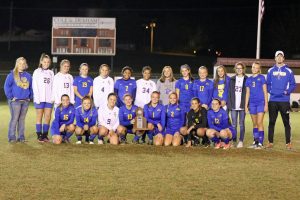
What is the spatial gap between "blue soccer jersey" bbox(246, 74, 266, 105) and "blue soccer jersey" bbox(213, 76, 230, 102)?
404mm

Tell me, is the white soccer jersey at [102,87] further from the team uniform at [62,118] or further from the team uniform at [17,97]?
the team uniform at [17,97]

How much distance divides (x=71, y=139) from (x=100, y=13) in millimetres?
55067

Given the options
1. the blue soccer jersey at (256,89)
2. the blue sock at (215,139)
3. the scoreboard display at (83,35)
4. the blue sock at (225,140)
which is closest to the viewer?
the blue sock at (225,140)

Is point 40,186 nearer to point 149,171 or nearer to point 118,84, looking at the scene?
point 149,171

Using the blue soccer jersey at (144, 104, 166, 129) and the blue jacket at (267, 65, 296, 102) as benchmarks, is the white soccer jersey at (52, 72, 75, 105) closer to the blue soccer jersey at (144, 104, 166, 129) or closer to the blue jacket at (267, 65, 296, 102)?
the blue soccer jersey at (144, 104, 166, 129)

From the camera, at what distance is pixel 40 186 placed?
6.14 m

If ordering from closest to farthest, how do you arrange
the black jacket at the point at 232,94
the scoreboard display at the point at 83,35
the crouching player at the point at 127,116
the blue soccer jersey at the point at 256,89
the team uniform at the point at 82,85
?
1. the blue soccer jersey at the point at 256,89
2. the black jacket at the point at 232,94
3. the crouching player at the point at 127,116
4. the team uniform at the point at 82,85
5. the scoreboard display at the point at 83,35

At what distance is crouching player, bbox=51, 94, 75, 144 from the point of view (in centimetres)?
948

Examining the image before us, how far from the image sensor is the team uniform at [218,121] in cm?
927

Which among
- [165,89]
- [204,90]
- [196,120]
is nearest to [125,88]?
[165,89]

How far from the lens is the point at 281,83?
9.27m

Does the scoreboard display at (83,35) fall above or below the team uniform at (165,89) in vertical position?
above

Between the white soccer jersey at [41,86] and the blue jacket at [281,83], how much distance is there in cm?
403

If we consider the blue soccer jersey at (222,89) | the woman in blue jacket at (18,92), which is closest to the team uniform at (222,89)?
the blue soccer jersey at (222,89)
